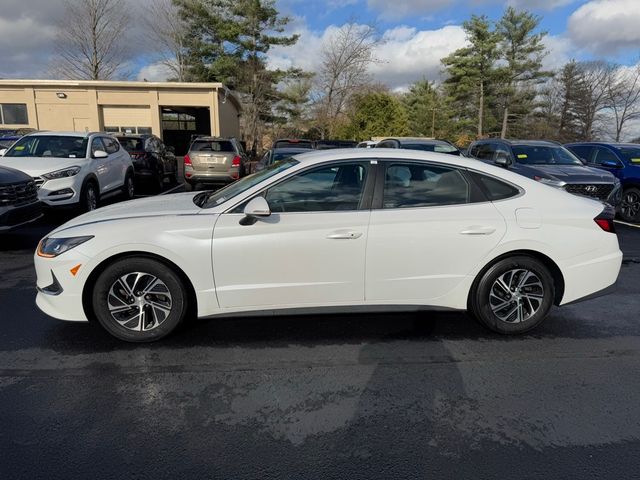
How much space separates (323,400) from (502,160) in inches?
312

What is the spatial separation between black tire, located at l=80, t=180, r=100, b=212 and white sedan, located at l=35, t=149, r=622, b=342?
215 inches

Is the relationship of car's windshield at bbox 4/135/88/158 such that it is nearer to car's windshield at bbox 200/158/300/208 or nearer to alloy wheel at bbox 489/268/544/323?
car's windshield at bbox 200/158/300/208

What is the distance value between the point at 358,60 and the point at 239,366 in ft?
111

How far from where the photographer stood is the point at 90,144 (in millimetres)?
9477

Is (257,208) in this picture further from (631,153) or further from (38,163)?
(631,153)

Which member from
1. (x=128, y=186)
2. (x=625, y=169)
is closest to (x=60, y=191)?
(x=128, y=186)

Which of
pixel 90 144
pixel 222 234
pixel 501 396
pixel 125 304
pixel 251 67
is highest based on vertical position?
pixel 251 67

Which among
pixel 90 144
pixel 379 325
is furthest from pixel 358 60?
pixel 379 325

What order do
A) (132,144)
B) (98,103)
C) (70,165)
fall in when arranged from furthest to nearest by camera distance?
(98,103)
(132,144)
(70,165)

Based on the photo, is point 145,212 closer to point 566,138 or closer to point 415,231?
point 415,231

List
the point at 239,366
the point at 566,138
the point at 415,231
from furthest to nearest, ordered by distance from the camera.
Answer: the point at 566,138 → the point at 415,231 → the point at 239,366

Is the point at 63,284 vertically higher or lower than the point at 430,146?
lower

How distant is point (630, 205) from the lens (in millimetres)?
9930

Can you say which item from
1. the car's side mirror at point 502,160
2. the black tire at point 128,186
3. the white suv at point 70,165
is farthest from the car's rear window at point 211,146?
the car's side mirror at point 502,160
